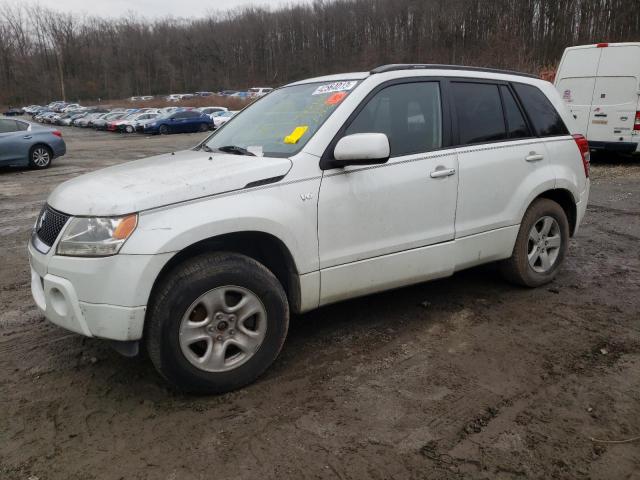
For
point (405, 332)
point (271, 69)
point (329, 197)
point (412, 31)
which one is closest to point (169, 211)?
point (329, 197)

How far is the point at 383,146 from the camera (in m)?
3.20

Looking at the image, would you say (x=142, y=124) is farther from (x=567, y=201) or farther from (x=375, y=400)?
(x=375, y=400)

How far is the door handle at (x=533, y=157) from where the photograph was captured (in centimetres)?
431

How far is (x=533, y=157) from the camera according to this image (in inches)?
171

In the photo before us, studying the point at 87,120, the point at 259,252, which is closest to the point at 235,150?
the point at 259,252

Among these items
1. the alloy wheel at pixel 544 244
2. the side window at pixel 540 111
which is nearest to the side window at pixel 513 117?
the side window at pixel 540 111

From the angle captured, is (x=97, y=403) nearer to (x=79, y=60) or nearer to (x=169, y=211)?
(x=169, y=211)

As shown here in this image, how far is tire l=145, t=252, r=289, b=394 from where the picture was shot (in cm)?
284

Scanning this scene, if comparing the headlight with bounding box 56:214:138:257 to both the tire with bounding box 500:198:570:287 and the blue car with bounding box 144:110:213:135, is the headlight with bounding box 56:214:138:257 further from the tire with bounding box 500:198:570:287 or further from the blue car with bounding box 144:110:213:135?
the blue car with bounding box 144:110:213:135

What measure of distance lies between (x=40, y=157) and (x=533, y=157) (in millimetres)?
13981

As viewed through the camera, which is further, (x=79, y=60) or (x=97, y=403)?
(x=79, y=60)

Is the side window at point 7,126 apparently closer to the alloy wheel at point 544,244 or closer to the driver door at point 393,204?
the driver door at point 393,204

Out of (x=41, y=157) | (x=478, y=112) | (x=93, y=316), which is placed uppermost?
(x=478, y=112)

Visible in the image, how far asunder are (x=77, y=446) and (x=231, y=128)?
255 cm
